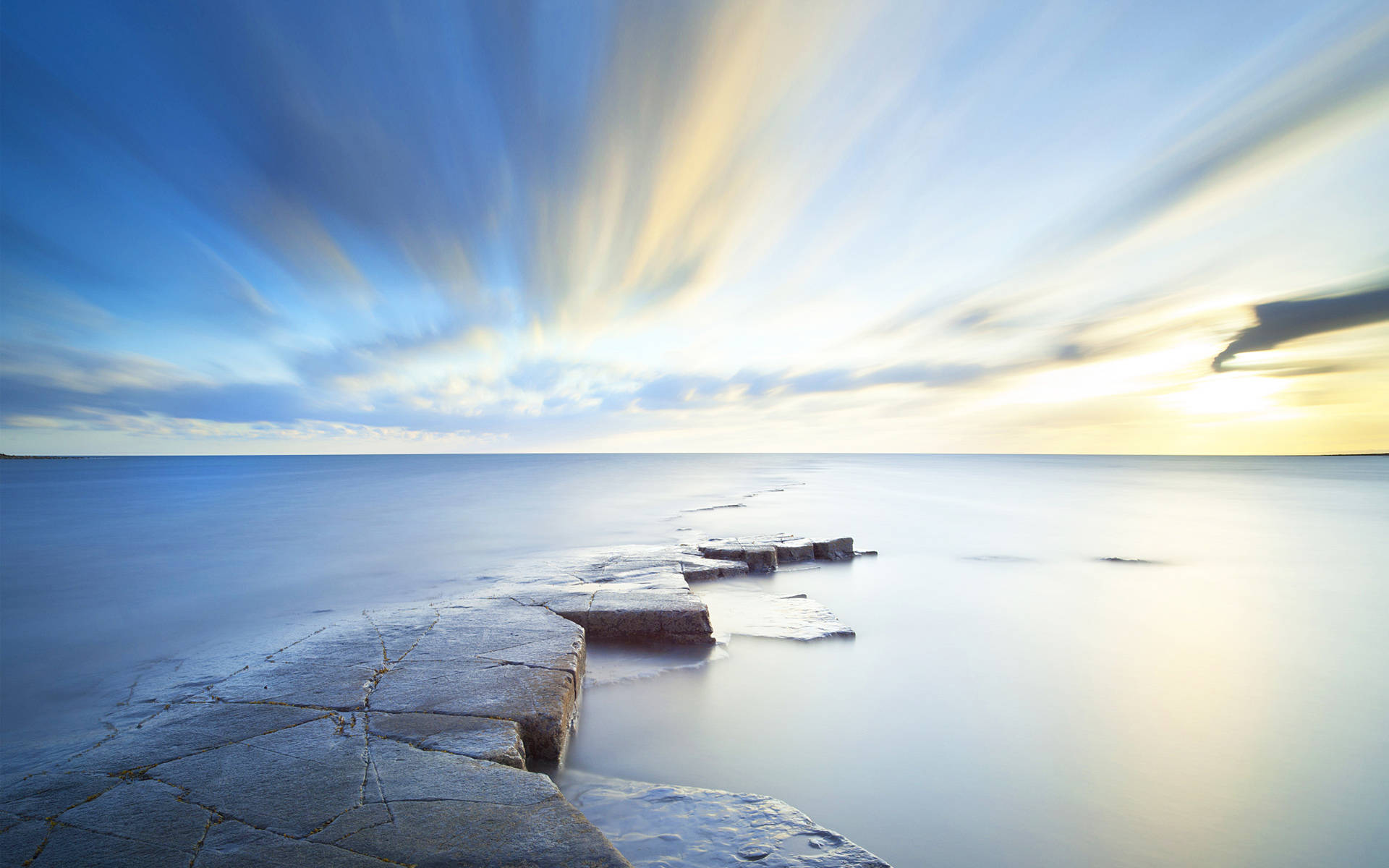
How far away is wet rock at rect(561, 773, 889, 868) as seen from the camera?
2.54 m

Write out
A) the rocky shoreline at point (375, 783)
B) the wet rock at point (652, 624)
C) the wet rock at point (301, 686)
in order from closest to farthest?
the rocky shoreline at point (375, 783) → the wet rock at point (301, 686) → the wet rock at point (652, 624)

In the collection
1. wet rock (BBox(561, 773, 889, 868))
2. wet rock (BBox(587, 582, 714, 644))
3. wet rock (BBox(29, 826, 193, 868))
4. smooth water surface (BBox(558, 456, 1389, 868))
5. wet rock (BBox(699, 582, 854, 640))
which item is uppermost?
wet rock (BBox(29, 826, 193, 868))

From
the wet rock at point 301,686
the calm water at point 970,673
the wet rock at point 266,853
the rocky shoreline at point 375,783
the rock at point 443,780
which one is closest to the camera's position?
the wet rock at point 266,853

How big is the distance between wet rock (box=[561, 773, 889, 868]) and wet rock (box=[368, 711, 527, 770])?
1.44 feet

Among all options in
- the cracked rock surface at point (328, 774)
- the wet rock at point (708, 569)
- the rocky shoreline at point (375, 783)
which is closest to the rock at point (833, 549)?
the wet rock at point (708, 569)

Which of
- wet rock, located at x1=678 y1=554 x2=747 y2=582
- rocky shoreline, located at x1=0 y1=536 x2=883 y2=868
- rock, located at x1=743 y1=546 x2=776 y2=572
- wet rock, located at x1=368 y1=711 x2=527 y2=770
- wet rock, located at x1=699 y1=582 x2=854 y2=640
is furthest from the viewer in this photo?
rock, located at x1=743 y1=546 x2=776 y2=572

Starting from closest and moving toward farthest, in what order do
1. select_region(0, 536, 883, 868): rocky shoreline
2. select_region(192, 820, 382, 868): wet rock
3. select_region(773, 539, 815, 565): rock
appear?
1. select_region(192, 820, 382, 868): wet rock
2. select_region(0, 536, 883, 868): rocky shoreline
3. select_region(773, 539, 815, 565): rock

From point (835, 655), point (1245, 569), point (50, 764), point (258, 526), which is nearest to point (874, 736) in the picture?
point (835, 655)

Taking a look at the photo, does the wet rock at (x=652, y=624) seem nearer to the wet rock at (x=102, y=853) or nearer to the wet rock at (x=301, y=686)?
the wet rock at (x=301, y=686)

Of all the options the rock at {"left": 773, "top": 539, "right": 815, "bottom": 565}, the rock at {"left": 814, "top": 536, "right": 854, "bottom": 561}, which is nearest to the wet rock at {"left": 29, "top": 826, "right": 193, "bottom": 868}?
the rock at {"left": 773, "top": 539, "right": 815, "bottom": 565}

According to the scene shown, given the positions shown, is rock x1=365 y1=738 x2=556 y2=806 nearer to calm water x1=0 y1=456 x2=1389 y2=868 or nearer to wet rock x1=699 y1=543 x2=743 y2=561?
calm water x1=0 y1=456 x2=1389 y2=868

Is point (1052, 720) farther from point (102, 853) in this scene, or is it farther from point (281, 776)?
point (102, 853)

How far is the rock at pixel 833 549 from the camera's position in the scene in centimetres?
980

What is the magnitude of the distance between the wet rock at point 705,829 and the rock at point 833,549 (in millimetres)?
7002
